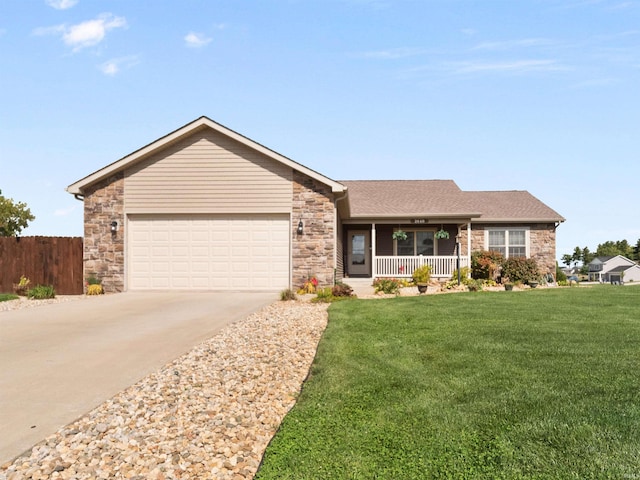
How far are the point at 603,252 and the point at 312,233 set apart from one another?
5828cm

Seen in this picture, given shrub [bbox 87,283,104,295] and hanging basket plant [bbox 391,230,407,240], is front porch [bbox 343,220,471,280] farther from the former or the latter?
shrub [bbox 87,283,104,295]

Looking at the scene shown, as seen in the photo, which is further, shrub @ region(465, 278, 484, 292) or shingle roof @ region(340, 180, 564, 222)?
shingle roof @ region(340, 180, 564, 222)

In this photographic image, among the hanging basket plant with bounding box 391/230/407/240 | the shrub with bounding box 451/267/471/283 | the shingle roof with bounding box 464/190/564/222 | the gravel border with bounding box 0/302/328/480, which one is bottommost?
the gravel border with bounding box 0/302/328/480

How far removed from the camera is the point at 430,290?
1698 cm

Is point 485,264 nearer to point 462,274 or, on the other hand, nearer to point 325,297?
point 462,274

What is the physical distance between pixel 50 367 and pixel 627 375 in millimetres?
6863

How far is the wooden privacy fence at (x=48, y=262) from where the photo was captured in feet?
53.5

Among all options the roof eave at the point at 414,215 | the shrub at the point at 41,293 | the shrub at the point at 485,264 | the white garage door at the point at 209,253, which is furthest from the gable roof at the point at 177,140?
the shrub at the point at 485,264

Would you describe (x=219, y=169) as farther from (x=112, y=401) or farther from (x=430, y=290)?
(x=112, y=401)

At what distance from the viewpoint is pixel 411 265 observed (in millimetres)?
20328

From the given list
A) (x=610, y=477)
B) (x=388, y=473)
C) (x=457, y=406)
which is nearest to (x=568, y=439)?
(x=610, y=477)

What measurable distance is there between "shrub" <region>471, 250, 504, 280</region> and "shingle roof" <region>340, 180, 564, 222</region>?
1.63 meters

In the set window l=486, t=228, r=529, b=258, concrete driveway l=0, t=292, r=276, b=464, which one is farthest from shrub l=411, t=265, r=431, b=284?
window l=486, t=228, r=529, b=258

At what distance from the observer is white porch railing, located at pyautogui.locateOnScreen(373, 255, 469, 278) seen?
2002cm
